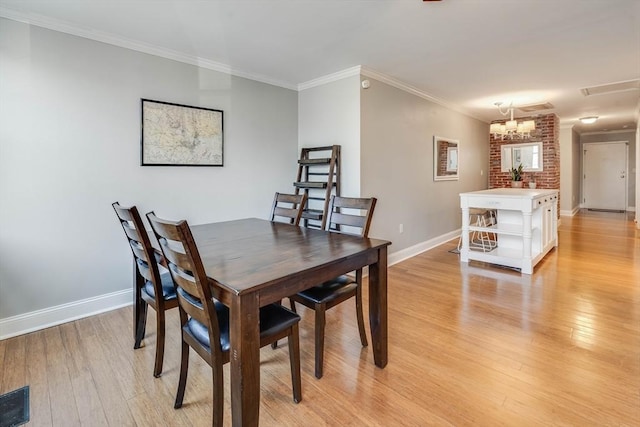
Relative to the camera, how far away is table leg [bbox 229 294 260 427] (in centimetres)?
122

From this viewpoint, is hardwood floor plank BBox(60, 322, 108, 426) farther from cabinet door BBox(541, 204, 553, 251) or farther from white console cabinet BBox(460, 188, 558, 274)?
cabinet door BBox(541, 204, 553, 251)

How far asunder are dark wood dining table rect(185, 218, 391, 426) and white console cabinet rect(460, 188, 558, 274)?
8.79ft

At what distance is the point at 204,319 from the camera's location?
136 cm

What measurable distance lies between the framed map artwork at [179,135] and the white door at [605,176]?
11.0 metres

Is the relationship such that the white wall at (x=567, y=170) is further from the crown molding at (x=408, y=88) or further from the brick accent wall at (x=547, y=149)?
the crown molding at (x=408, y=88)

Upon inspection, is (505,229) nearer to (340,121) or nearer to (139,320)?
(340,121)

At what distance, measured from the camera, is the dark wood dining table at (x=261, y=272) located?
1236 millimetres

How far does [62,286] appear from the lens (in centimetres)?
261

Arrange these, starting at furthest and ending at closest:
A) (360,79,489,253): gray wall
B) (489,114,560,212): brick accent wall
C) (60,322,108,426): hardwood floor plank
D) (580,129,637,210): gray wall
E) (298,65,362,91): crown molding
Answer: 1. (580,129,637,210): gray wall
2. (489,114,560,212): brick accent wall
3. (360,79,489,253): gray wall
4. (298,65,362,91): crown molding
5. (60,322,108,426): hardwood floor plank

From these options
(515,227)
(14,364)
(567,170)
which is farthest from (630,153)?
(14,364)

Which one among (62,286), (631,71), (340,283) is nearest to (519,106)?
(631,71)

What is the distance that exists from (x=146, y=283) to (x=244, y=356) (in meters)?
1.24

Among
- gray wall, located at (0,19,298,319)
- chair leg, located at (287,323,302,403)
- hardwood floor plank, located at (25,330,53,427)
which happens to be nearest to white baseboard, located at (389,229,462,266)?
gray wall, located at (0,19,298,319)

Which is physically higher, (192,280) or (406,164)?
(406,164)
